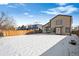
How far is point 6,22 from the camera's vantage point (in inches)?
121

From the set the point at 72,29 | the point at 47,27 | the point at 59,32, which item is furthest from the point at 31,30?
the point at 72,29

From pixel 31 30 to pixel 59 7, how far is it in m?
0.61

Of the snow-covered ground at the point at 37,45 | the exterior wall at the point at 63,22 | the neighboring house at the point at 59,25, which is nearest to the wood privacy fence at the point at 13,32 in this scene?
the snow-covered ground at the point at 37,45

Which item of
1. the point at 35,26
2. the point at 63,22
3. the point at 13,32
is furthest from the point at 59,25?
the point at 13,32

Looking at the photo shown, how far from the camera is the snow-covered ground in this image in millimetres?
3074

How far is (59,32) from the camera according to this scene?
3186 mm

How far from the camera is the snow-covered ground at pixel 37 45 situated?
307 centimetres

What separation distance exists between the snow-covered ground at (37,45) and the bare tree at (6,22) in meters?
0.18

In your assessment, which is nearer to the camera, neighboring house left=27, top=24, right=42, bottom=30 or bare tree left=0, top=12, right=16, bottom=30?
bare tree left=0, top=12, right=16, bottom=30

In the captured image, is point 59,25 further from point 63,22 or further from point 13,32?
point 13,32

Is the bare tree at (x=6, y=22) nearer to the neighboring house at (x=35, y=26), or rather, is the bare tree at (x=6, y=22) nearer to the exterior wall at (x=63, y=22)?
the neighboring house at (x=35, y=26)

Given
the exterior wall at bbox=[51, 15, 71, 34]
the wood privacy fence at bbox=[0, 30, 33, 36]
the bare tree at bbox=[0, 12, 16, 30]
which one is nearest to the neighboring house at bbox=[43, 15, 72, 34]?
the exterior wall at bbox=[51, 15, 71, 34]

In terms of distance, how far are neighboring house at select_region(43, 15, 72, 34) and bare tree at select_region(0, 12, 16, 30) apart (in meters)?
0.55

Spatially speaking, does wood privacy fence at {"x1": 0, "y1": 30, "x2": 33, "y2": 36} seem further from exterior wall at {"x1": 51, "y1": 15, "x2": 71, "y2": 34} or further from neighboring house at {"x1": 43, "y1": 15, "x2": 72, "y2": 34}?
exterior wall at {"x1": 51, "y1": 15, "x2": 71, "y2": 34}
